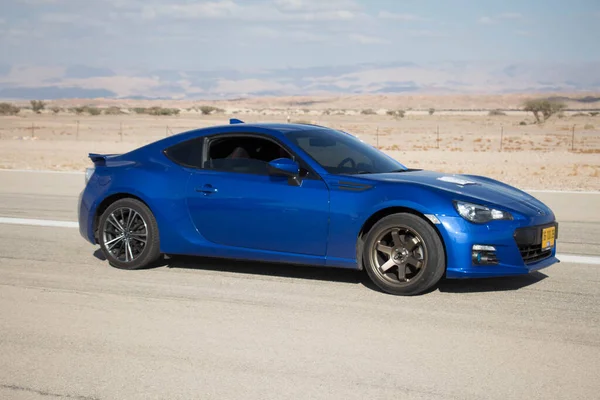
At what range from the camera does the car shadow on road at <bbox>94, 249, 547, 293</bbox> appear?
25.2 feet

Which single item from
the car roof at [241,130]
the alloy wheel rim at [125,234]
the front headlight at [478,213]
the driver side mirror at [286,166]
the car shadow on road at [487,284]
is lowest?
the car shadow on road at [487,284]

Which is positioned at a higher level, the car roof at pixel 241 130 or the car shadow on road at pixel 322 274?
the car roof at pixel 241 130

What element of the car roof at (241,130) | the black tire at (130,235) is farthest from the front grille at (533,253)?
the black tire at (130,235)

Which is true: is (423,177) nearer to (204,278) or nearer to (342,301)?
(342,301)

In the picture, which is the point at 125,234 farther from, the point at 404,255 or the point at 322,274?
the point at 404,255

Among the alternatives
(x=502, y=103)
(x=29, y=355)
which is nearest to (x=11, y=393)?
(x=29, y=355)

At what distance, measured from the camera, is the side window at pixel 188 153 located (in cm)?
820

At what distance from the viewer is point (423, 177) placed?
7.73 metres

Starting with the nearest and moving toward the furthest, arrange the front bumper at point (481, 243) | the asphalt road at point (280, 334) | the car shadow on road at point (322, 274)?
the asphalt road at point (280, 334)
the front bumper at point (481, 243)
the car shadow on road at point (322, 274)

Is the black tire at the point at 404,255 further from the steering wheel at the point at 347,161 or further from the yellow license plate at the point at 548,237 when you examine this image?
the yellow license plate at the point at 548,237

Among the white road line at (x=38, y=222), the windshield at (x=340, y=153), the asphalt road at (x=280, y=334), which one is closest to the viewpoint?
the asphalt road at (x=280, y=334)

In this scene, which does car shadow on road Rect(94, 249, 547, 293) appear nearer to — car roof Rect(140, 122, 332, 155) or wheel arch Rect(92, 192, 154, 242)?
wheel arch Rect(92, 192, 154, 242)

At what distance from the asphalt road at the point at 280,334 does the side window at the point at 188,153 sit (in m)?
1.06

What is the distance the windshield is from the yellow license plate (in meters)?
1.55
